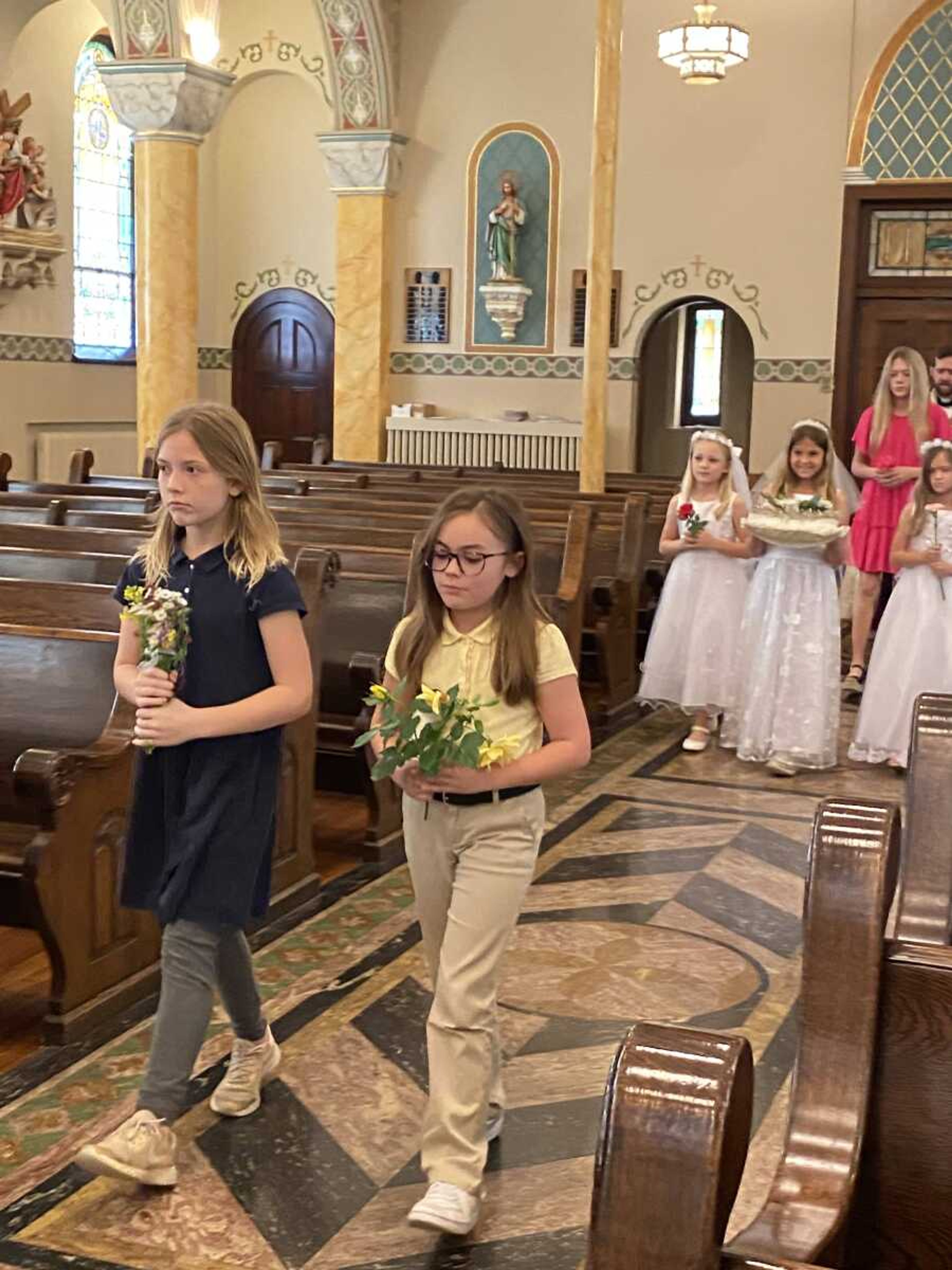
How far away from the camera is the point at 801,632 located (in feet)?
21.9

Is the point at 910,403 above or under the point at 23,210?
under

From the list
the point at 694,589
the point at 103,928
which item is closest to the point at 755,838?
the point at 694,589

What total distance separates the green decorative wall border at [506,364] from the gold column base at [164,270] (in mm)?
2303

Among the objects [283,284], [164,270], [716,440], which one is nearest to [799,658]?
[716,440]

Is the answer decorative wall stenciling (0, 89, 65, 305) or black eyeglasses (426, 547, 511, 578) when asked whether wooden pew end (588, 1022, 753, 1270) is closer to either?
black eyeglasses (426, 547, 511, 578)

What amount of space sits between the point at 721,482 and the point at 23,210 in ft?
29.9

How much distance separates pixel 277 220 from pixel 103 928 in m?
12.8

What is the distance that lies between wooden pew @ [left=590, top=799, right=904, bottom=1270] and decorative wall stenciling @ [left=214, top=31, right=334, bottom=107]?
1456 centimetres

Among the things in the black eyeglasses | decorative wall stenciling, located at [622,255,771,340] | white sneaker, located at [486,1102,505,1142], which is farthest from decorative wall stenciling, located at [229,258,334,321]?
the black eyeglasses

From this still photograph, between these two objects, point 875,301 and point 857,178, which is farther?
point 875,301

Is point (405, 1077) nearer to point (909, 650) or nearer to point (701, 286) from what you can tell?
point (909, 650)

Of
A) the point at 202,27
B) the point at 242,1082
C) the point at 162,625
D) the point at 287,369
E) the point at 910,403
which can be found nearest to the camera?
the point at 162,625

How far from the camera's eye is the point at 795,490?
671cm

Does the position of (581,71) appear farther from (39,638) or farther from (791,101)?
(39,638)
